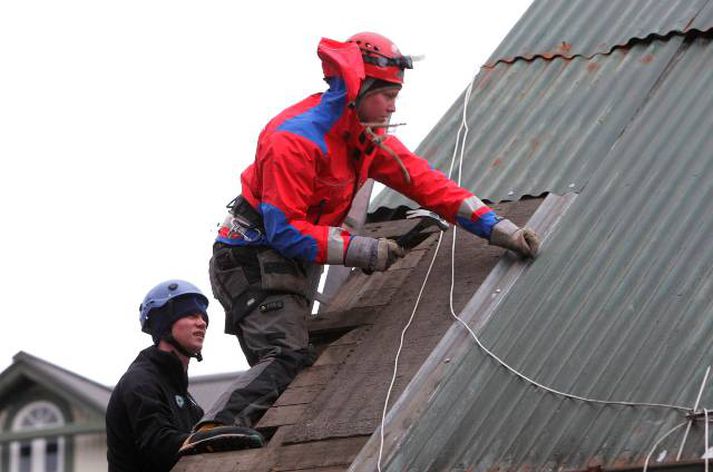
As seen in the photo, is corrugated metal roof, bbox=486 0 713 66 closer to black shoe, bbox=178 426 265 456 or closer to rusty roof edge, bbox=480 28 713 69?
rusty roof edge, bbox=480 28 713 69

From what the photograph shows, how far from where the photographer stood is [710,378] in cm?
733

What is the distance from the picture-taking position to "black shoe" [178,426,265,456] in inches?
332

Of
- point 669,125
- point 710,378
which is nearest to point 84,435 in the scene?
point 669,125

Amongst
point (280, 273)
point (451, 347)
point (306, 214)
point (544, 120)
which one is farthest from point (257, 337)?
point (544, 120)

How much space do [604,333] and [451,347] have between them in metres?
0.81

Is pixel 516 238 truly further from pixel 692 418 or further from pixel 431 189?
pixel 692 418

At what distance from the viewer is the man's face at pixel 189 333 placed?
9328mm

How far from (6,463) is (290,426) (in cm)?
670

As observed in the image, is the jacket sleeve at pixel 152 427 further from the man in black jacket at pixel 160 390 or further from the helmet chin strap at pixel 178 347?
the helmet chin strap at pixel 178 347

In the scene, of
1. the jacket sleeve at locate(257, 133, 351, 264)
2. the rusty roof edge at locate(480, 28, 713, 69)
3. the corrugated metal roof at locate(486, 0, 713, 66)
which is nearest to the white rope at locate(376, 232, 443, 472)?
the jacket sleeve at locate(257, 133, 351, 264)

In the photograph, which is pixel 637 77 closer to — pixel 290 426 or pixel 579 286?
pixel 579 286

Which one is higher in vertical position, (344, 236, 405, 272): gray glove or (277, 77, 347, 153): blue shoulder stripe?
(277, 77, 347, 153): blue shoulder stripe

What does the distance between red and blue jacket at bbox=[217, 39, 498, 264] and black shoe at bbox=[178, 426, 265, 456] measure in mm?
991

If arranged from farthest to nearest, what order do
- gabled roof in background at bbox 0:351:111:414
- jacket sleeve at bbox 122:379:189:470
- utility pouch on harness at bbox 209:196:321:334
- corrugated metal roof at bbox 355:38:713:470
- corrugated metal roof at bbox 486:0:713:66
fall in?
gabled roof in background at bbox 0:351:111:414 → corrugated metal roof at bbox 486:0:713:66 → utility pouch on harness at bbox 209:196:321:334 → jacket sleeve at bbox 122:379:189:470 → corrugated metal roof at bbox 355:38:713:470
